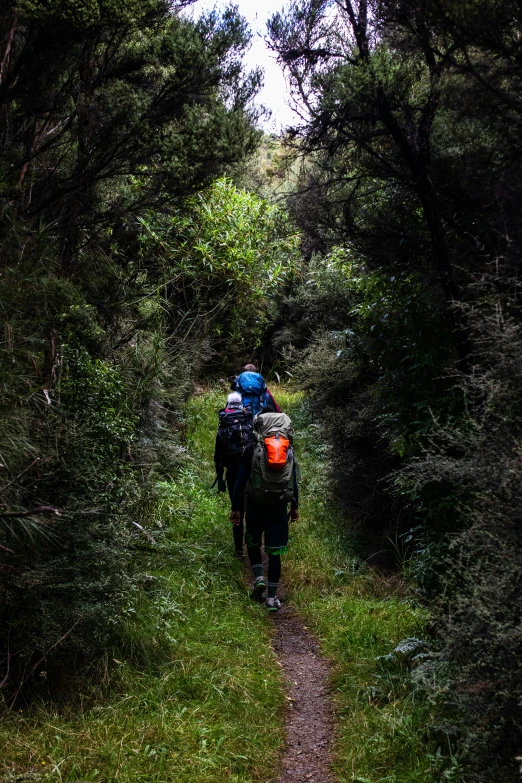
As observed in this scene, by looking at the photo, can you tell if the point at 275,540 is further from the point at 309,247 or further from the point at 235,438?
the point at 309,247

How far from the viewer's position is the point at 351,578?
277 inches

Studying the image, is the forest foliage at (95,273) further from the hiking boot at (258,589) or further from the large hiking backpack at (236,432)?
the hiking boot at (258,589)

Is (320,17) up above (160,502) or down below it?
above

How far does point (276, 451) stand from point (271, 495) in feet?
1.33

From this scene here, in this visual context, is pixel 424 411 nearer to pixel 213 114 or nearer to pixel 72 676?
pixel 72 676

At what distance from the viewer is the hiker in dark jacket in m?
7.34

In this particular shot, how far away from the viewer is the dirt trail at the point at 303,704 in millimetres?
4113

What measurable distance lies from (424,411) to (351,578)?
7.95ft

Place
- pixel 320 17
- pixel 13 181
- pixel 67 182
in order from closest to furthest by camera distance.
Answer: pixel 320 17, pixel 13 181, pixel 67 182

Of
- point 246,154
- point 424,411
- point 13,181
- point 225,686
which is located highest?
point 246,154

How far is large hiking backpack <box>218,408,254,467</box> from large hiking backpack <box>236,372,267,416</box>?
0.15 m

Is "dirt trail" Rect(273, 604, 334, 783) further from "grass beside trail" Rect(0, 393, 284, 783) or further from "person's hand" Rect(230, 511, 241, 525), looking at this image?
"person's hand" Rect(230, 511, 241, 525)

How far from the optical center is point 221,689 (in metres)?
4.63

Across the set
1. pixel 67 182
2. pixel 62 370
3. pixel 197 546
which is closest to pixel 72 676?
pixel 62 370
